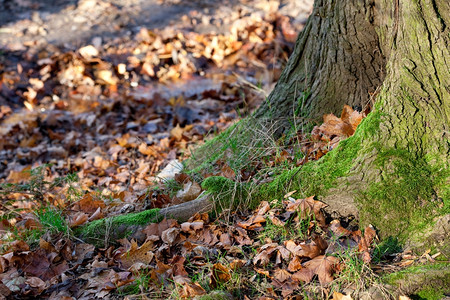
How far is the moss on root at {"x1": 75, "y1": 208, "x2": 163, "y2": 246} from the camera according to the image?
3031 millimetres

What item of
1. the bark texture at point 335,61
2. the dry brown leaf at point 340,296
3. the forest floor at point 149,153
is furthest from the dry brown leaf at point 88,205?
the dry brown leaf at point 340,296

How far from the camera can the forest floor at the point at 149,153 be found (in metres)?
2.50

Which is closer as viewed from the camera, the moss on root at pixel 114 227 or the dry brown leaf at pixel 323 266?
the dry brown leaf at pixel 323 266

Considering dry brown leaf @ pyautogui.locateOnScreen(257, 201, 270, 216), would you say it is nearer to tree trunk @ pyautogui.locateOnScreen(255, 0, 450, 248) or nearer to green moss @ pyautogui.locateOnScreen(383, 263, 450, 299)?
tree trunk @ pyautogui.locateOnScreen(255, 0, 450, 248)

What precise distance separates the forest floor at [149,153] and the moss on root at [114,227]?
0.06 m

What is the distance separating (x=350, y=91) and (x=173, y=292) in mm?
1929

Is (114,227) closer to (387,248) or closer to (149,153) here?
(387,248)

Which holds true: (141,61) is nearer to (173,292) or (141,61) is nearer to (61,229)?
(61,229)

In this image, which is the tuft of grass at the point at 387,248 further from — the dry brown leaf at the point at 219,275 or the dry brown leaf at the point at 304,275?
the dry brown leaf at the point at 219,275

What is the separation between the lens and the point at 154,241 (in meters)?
2.89

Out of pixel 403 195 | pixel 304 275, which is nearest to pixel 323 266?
pixel 304 275

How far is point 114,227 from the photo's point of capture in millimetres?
3059

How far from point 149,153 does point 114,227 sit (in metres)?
2.17

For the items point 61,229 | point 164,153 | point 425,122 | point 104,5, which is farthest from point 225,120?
point 104,5
